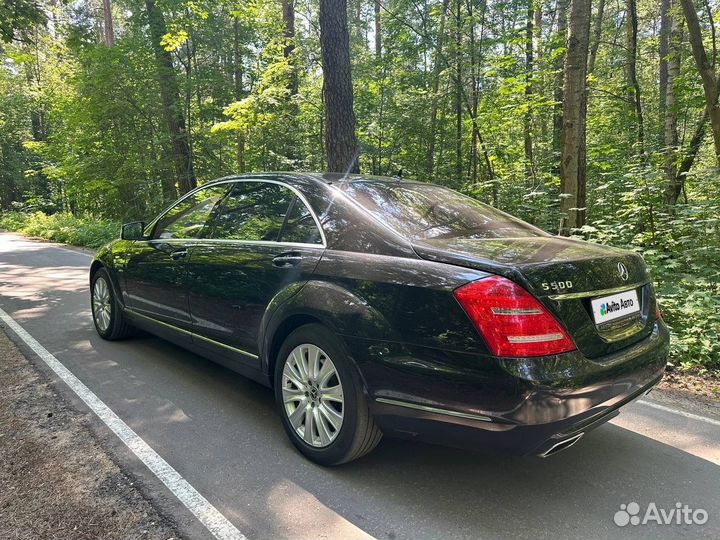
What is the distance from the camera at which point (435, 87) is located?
14.5 metres

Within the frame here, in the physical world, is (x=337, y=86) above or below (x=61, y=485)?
above

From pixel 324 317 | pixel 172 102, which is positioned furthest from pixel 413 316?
pixel 172 102

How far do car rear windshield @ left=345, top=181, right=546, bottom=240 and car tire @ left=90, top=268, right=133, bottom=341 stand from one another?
3167mm

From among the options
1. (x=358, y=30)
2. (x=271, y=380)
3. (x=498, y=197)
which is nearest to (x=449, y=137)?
(x=498, y=197)

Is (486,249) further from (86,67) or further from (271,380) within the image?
(86,67)

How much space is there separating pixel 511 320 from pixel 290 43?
13912 mm

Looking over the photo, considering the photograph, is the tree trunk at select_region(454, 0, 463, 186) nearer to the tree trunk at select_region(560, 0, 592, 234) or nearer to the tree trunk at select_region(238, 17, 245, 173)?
the tree trunk at select_region(560, 0, 592, 234)

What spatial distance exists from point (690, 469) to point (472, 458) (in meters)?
1.24

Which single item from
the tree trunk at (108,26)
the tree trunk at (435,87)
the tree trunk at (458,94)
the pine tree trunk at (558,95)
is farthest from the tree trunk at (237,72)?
the tree trunk at (108,26)

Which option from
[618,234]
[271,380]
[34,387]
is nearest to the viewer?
[271,380]

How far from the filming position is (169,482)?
265 cm

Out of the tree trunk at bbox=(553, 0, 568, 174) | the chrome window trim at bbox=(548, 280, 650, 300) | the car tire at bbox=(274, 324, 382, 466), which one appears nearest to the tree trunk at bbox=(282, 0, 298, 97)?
the tree trunk at bbox=(553, 0, 568, 174)

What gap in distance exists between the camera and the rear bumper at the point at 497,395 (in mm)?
2150

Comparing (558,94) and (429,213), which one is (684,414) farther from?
(558,94)
